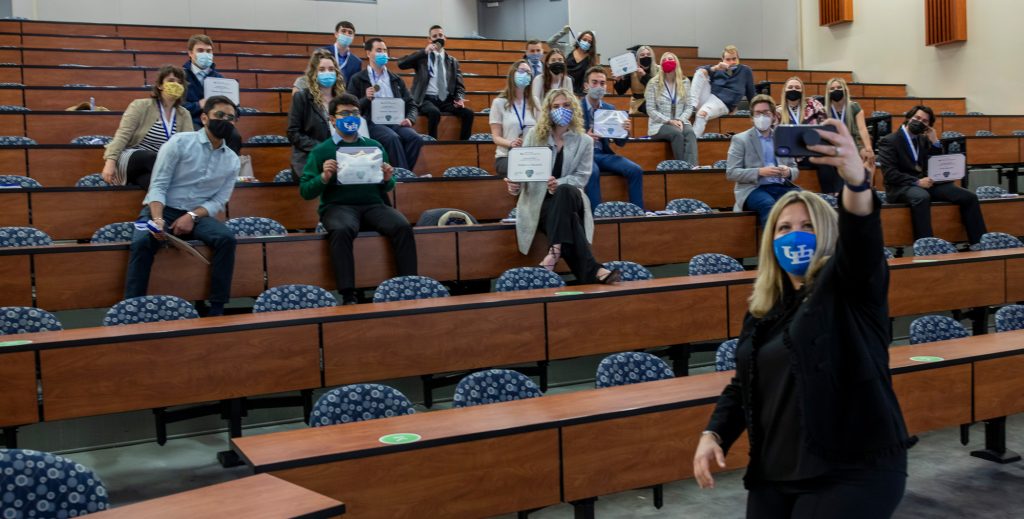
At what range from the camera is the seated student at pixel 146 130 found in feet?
19.3

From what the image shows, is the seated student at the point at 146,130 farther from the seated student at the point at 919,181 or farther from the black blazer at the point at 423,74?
the seated student at the point at 919,181

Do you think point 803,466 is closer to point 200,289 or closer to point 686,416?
point 686,416

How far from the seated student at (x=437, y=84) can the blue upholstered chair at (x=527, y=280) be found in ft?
12.0

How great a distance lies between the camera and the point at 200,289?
5234mm

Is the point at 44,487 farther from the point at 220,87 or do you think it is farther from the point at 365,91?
the point at 365,91

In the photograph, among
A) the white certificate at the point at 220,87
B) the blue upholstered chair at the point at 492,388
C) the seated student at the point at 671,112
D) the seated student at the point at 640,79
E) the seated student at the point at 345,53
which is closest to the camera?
the blue upholstered chair at the point at 492,388

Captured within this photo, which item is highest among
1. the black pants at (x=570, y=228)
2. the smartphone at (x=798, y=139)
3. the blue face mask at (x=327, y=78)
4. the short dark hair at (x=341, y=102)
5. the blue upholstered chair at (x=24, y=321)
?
the blue face mask at (x=327, y=78)

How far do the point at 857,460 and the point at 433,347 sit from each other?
277 centimetres

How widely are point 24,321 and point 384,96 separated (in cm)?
414

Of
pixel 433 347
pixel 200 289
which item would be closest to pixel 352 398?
pixel 433 347

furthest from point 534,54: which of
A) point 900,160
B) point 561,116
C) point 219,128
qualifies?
point 219,128

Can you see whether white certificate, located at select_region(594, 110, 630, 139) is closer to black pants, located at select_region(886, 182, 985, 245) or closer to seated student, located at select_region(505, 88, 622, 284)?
seated student, located at select_region(505, 88, 622, 284)

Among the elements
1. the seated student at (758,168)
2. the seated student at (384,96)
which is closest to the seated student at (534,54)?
the seated student at (384,96)

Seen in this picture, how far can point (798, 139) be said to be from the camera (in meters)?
1.79
